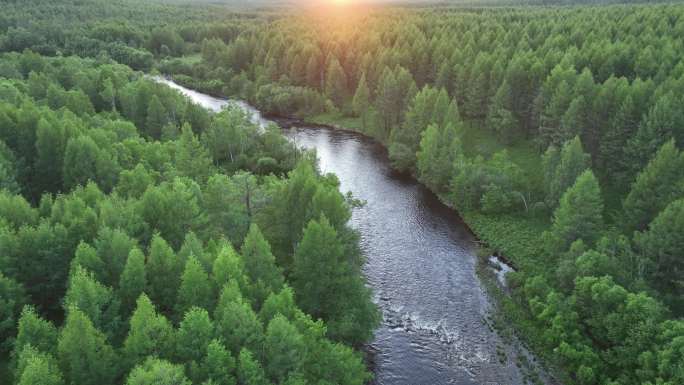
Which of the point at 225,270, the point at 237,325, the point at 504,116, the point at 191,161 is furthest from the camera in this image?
the point at 504,116

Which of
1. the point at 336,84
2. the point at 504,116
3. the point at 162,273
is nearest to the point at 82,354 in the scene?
the point at 162,273

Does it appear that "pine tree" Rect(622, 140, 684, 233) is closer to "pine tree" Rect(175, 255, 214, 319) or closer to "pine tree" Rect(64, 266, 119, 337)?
"pine tree" Rect(175, 255, 214, 319)

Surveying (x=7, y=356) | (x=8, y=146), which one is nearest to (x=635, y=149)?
(x=7, y=356)

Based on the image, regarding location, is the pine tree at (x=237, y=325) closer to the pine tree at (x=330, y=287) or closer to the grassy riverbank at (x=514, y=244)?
the pine tree at (x=330, y=287)

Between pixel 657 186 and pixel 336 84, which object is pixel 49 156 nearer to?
pixel 336 84

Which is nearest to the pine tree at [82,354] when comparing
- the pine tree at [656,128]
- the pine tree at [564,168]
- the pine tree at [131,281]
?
the pine tree at [131,281]

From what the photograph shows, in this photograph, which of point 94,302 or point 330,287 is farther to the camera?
point 330,287

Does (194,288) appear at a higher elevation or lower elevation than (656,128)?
lower
